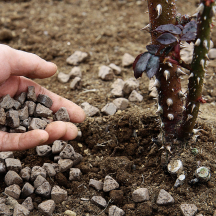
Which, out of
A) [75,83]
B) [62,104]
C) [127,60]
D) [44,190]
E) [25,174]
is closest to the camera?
[44,190]

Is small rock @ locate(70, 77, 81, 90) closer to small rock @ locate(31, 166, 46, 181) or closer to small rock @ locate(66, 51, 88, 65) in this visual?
small rock @ locate(66, 51, 88, 65)

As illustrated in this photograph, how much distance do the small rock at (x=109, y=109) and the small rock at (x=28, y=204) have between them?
102 centimetres

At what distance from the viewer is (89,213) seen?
1991mm

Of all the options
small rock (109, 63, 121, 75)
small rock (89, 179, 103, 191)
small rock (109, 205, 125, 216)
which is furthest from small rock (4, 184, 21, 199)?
small rock (109, 63, 121, 75)

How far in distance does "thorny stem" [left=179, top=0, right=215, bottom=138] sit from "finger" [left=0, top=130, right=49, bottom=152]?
999 mm

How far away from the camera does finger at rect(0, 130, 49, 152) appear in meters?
1.98

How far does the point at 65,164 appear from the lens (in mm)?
2264

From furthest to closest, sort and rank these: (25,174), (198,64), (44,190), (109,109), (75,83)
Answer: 1. (75,83)
2. (109,109)
3. (25,174)
4. (44,190)
5. (198,64)

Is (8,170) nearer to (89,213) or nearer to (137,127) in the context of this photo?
(89,213)

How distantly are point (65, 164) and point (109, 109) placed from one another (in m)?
0.67

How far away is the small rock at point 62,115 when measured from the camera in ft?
7.70

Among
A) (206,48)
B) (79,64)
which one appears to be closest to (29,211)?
(206,48)

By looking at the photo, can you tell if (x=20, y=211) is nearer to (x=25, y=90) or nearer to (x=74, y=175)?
(x=74, y=175)

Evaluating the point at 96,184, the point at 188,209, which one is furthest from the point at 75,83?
the point at 188,209
